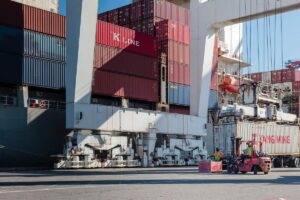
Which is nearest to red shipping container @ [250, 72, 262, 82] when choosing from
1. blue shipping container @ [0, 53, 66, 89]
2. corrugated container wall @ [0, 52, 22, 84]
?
blue shipping container @ [0, 53, 66, 89]

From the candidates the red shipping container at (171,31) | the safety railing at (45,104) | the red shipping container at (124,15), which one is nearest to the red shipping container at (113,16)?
the red shipping container at (124,15)

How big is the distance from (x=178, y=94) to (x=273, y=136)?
29.3 feet

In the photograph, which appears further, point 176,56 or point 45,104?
point 176,56

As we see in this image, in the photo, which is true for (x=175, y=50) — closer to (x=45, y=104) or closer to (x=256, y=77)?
(x=45, y=104)

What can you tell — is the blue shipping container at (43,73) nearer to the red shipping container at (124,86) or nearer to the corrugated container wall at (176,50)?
the red shipping container at (124,86)

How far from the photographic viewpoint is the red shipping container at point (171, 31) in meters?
38.3

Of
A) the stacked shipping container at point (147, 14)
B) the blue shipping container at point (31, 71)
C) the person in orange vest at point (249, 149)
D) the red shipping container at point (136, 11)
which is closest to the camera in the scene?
the person in orange vest at point (249, 149)

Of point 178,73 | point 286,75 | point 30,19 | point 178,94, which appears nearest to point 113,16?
point 178,73

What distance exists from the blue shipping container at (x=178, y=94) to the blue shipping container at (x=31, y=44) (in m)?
10.6

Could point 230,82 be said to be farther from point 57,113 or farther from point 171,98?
point 57,113

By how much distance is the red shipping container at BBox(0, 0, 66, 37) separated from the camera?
93.5ft

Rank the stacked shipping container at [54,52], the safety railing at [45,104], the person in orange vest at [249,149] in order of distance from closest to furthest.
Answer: the person in orange vest at [249,149] → the stacked shipping container at [54,52] → the safety railing at [45,104]

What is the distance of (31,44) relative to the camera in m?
29.4

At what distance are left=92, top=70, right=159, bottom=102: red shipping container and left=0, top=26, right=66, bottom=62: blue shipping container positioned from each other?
317 cm
